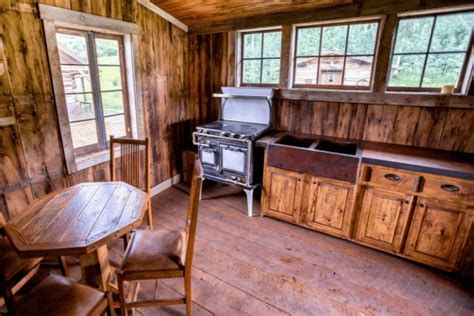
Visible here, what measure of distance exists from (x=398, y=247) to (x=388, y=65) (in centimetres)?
173

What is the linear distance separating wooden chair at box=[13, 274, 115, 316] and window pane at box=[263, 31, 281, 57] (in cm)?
290

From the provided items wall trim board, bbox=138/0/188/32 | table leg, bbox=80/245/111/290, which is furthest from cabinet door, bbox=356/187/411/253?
wall trim board, bbox=138/0/188/32

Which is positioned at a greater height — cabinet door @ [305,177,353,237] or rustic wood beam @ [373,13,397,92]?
rustic wood beam @ [373,13,397,92]

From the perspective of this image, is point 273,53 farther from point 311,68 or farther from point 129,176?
point 129,176

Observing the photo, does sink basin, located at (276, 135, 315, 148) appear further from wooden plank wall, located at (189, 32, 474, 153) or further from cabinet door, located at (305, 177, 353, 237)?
cabinet door, located at (305, 177, 353, 237)

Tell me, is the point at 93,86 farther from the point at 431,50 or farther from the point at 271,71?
the point at 431,50

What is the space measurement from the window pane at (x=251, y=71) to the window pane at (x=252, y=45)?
3.3 inches

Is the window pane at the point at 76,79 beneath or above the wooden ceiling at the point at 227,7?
beneath

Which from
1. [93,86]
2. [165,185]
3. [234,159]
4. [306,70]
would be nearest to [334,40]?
[306,70]

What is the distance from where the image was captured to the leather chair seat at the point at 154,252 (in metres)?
1.49

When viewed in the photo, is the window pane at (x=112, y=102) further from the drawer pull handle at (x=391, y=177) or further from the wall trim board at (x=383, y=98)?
the drawer pull handle at (x=391, y=177)

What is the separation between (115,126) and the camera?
2857 millimetres

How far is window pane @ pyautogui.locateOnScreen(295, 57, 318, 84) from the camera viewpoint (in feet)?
9.48

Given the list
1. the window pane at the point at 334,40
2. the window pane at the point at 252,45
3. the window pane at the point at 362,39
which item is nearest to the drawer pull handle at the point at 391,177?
the window pane at the point at 362,39
